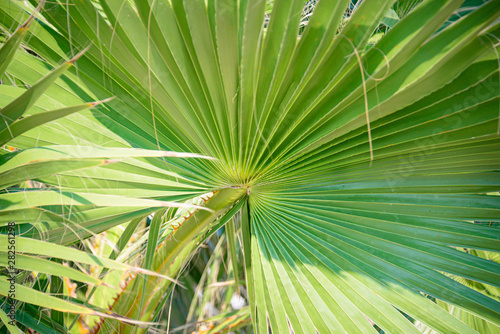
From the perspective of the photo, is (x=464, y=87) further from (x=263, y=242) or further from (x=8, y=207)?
(x=8, y=207)

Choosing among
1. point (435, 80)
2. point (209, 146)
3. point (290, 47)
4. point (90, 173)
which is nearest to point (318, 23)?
point (290, 47)

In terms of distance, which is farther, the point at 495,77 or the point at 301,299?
the point at 301,299

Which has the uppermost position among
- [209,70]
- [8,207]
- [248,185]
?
[209,70]

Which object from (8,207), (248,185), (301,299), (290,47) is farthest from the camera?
(248,185)

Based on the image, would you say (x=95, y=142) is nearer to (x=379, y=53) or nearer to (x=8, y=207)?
(x=8, y=207)

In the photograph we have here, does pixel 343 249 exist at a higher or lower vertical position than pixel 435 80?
lower

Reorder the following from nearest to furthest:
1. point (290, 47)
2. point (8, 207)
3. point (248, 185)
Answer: point (8, 207) → point (290, 47) → point (248, 185)

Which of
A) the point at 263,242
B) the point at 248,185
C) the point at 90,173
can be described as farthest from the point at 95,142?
the point at 263,242
